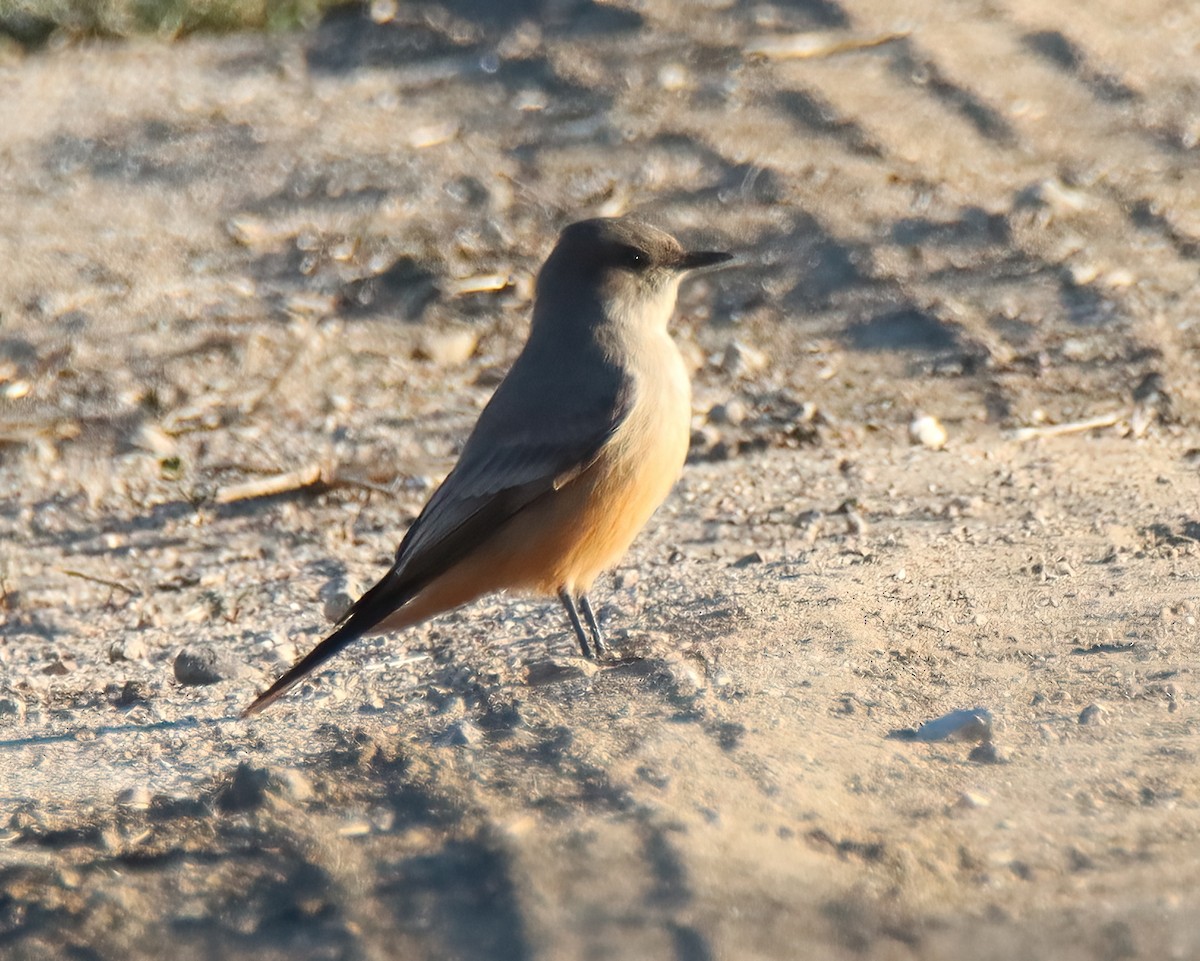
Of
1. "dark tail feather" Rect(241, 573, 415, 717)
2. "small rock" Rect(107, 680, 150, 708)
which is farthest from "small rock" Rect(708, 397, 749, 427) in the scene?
"small rock" Rect(107, 680, 150, 708)

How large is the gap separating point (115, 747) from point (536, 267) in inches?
163

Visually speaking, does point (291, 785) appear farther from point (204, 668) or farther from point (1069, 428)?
point (1069, 428)

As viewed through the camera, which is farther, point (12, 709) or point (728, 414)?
point (728, 414)

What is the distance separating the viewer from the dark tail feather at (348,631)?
4910mm

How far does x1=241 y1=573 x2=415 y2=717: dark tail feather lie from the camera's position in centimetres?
491

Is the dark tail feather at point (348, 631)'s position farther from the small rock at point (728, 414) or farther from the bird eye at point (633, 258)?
the small rock at point (728, 414)

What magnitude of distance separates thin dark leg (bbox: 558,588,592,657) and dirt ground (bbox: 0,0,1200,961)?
0.61 feet

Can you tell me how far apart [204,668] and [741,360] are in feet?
11.0

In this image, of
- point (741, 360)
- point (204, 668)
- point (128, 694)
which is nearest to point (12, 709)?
point (128, 694)

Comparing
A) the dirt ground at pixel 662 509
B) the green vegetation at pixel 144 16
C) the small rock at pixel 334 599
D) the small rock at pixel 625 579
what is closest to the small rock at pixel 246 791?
the dirt ground at pixel 662 509

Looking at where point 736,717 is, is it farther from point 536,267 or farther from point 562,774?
point 536,267

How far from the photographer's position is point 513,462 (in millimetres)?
5426

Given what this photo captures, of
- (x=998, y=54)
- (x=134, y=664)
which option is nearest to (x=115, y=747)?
(x=134, y=664)

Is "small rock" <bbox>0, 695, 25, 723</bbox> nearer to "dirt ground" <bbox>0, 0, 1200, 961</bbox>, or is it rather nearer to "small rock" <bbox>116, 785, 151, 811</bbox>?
"dirt ground" <bbox>0, 0, 1200, 961</bbox>
